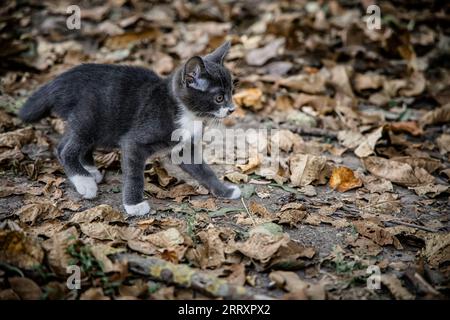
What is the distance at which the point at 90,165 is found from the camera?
400 centimetres

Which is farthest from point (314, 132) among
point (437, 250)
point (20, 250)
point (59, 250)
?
point (20, 250)

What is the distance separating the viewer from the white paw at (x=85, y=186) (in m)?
3.54

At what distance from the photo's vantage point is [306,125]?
496 centimetres

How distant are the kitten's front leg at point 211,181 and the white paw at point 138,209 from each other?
595 mm

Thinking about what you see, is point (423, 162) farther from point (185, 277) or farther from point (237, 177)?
point (185, 277)

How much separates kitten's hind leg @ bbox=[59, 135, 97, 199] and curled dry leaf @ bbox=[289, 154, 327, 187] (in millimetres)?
1621

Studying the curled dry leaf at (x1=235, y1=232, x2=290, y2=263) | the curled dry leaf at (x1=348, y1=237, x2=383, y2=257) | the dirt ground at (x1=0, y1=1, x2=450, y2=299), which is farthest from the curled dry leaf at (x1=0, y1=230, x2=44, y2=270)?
the curled dry leaf at (x1=348, y1=237, x2=383, y2=257)

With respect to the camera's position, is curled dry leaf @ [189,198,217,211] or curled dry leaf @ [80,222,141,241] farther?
curled dry leaf @ [189,198,217,211]

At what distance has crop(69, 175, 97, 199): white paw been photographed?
3.54 m

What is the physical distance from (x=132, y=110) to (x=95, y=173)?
25.0 inches

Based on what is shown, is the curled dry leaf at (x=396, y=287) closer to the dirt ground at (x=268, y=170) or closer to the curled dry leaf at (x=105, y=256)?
the dirt ground at (x=268, y=170)

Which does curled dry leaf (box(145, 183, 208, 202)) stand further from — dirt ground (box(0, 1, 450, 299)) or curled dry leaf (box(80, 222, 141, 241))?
curled dry leaf (box(80, 222, 141, 241))
